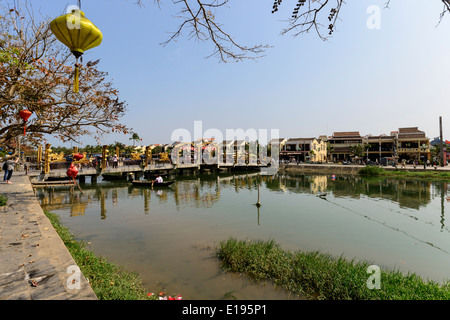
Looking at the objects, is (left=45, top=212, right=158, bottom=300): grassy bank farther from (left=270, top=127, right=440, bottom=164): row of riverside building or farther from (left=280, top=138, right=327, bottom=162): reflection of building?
(left=280, top=138, right=327, bottom=162): reflection of building

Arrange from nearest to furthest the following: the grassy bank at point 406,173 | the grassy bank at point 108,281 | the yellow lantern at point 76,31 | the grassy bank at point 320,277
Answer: the yellow lantern at point 76,31 < the grassy bank at point 108,281 < the grassy bank at point 320,277 < the grassy bank at point 406,173

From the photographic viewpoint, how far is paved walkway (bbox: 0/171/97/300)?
282 cm

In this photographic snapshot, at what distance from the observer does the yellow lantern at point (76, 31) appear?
117 inches

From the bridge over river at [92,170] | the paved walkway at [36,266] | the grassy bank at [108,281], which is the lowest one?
the grassy bank at [108,281]

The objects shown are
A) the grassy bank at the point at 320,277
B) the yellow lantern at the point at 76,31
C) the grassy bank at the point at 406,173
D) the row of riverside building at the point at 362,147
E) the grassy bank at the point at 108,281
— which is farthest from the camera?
the row of riverside building at the point at 362,147

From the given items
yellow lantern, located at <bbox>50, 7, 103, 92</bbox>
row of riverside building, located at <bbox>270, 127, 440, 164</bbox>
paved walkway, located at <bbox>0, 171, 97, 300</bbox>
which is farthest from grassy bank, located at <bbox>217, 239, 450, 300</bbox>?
row of riverside building, located at <bbox>270, 127, 440, 164</bbox>

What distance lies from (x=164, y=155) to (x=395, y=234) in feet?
85.6

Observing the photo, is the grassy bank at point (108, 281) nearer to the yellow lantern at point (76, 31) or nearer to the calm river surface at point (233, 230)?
the calm river surface at point (233, 230)

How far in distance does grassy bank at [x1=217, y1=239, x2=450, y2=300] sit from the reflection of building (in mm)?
49052

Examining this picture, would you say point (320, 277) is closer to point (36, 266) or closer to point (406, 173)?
point (36, 266)

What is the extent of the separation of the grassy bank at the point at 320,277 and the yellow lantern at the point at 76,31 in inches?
234

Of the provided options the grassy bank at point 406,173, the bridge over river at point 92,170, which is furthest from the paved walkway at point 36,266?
the grassy bank at point 406,173

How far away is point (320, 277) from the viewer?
536 centimetres
